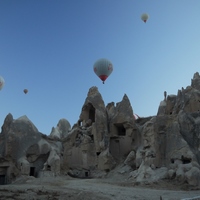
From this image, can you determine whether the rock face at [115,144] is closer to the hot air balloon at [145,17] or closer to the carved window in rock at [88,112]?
the carved window in rock at [88,112]

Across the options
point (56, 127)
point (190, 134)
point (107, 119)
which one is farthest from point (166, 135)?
point (56, 127)

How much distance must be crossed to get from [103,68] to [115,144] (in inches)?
284

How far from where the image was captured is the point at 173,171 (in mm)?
17109

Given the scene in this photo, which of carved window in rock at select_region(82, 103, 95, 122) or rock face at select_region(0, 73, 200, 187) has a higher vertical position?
carved window in rock at select_region(82, 103, 95, 122)

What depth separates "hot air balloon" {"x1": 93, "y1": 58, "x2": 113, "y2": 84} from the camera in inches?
1075

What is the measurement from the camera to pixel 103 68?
2728cm

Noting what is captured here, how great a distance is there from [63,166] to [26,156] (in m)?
3.37

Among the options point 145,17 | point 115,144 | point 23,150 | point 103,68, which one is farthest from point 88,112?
point 145,17

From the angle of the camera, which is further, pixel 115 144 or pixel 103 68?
pixel 103 68

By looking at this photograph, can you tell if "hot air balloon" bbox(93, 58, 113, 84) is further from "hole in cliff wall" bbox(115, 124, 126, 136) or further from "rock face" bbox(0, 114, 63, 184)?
"rock face" bbox(0, 114, 63, 184)

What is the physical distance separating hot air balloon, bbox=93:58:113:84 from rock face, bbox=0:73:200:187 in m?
1.57

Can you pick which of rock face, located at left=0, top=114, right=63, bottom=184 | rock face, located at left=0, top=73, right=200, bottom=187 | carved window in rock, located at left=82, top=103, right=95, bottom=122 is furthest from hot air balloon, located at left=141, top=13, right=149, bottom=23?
rock face, located at left=0, top=114, right=63, bottom=184

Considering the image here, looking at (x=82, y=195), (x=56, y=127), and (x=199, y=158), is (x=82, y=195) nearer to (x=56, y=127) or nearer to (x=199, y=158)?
(x=199, y=158)

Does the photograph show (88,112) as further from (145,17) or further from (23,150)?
(145,17)
